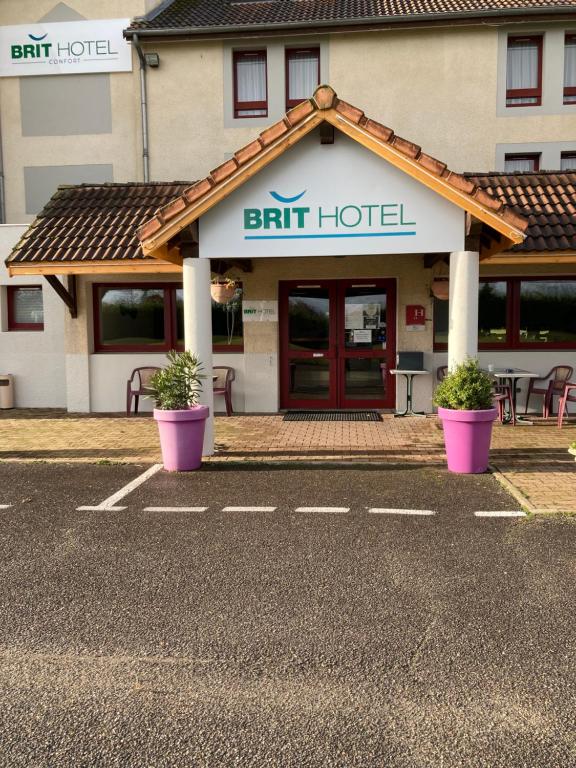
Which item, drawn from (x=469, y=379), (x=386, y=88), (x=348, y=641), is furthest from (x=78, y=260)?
(x=386, y=88)

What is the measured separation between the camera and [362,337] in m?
11.8

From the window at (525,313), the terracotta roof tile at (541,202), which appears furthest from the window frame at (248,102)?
the window at (525,313)

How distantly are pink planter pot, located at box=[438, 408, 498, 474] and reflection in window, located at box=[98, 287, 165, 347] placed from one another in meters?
6.73

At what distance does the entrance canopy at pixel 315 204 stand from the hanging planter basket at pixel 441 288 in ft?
8.94

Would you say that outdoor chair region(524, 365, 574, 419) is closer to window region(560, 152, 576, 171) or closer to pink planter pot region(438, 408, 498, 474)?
pink planter pot region(438, 408, 498, 474)

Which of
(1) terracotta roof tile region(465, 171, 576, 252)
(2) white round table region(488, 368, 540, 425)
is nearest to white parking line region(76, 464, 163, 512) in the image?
(2) white round table region(488, 368, 540, 425)

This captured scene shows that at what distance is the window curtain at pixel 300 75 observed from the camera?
15.5m

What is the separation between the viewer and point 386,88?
15.0 metres

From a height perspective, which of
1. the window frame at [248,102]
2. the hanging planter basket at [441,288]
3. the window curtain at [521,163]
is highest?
the window frame at [248,102]

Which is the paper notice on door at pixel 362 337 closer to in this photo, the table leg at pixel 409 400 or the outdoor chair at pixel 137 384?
the table leg at pixel 409 400

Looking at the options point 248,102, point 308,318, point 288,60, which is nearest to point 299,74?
point 288,60

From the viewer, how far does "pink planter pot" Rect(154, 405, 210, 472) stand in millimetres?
7422

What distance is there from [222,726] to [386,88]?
15.1 m

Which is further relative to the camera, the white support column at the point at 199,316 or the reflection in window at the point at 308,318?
the reflection in window at the point at 308,318
